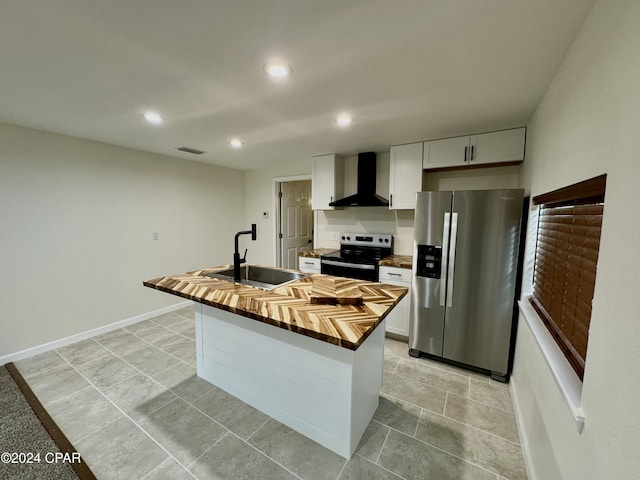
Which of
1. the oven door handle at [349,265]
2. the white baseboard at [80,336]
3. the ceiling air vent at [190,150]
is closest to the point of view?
the white baseboard at [80,336]

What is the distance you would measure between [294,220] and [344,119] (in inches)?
113

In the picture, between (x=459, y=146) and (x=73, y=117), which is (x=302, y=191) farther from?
(x=73, y=117)

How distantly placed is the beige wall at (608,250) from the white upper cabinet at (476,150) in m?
Result: 1.26

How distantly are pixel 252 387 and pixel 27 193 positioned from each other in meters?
2.89

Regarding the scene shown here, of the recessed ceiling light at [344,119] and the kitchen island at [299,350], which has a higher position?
the recessed ceiling light at [344,119]

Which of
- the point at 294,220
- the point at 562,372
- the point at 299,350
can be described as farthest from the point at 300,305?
the point at 294,220

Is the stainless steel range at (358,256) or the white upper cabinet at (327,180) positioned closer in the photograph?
the stainless steel range at (358,256)

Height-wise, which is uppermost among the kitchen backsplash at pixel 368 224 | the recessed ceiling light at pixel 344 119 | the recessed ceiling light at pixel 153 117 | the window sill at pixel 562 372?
the recessed ceiling light at pixel 344 119

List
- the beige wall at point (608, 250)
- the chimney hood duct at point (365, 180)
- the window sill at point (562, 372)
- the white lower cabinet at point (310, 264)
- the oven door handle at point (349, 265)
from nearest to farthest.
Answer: the beige wall at point (608, 250) < the window sill at point (562, 372) < the oven door handle at point (349, 265) < the chimney hood duct at point (365, 180) < the white lower cabinet at point (310, 264)

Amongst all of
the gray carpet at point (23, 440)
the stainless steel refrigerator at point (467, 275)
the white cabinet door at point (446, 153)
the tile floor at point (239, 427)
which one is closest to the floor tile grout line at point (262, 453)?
the tile floor at point (239, 427)

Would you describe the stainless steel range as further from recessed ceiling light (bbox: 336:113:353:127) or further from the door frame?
recessed ceiling light (bbox: 336:113:353:127)

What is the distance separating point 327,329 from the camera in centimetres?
127

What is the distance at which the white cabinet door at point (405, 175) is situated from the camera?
2.99 meters

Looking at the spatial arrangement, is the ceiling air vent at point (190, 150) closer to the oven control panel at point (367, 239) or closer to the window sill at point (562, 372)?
the oven control panel at point (367, 239)
